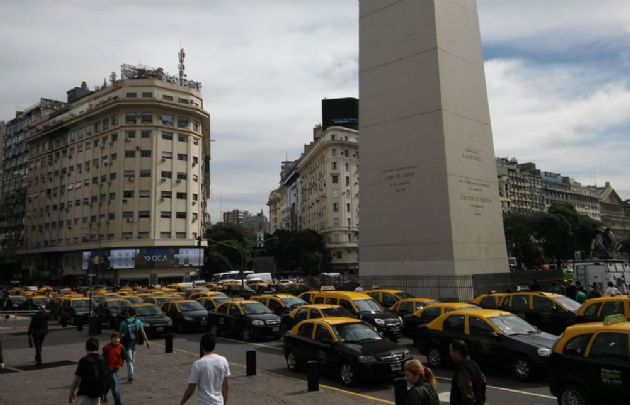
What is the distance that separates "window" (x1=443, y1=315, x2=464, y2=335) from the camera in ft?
42.5

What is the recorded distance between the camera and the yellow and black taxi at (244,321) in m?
19.6

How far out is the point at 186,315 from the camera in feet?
75.4

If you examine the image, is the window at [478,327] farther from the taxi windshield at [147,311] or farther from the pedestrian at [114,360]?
the taxi windshield at [147,311]

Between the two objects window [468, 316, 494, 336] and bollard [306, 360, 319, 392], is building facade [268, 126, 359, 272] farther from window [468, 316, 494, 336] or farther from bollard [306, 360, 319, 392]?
bollard [306, 360, 319, 392]

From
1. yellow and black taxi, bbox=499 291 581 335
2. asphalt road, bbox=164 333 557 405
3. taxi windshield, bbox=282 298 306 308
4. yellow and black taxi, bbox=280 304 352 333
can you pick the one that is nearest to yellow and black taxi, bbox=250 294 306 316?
taxi windshield, bbox=282 298 306 308

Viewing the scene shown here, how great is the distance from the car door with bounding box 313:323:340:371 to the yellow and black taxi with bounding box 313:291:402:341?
17.2 ft

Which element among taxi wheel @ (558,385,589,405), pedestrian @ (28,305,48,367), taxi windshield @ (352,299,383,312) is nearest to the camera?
taxi wheel @ (558,385,589,405)

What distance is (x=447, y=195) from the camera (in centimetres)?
2734

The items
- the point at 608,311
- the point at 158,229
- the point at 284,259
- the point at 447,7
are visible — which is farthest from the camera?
the point at 284,259

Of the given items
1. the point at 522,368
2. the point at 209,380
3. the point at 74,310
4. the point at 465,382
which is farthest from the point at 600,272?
the point at 209,380

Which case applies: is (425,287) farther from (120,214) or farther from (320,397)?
(120,214)

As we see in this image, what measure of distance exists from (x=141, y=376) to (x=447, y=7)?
26303 mm

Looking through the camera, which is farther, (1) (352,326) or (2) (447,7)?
(2) (447,7)

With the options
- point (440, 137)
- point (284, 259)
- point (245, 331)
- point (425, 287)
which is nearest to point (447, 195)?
point (440, 137)
